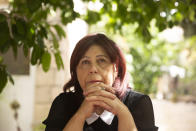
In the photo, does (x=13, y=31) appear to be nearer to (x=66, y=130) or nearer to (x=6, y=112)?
(x=66, y=130)

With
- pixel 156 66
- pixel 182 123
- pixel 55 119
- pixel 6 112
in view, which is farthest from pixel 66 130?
pixel 156 66

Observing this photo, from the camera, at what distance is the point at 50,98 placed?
2986 millimetres

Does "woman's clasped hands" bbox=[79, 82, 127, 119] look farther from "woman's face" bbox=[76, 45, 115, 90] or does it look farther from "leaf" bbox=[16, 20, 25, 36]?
"leaf" bbox=[16, 20, 25, 36]

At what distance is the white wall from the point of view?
267 centimetres

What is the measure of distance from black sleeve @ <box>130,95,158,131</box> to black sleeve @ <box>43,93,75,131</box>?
23cm

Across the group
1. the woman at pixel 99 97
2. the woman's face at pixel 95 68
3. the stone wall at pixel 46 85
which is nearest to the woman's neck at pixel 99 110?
the woman at pixel 99 97

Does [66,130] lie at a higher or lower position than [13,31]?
lower

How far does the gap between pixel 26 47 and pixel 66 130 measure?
33cm

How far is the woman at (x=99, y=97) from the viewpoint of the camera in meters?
1.00

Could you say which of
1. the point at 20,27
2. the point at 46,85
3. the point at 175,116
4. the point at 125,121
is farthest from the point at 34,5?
the point at 175,116

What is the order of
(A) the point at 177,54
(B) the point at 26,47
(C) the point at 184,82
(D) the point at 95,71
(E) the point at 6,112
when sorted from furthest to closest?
(C) the point at 184,82, (A) the point at 177,54, (E) the point at 6,112, (B) the point at 26,47, (D) the point at 95,71

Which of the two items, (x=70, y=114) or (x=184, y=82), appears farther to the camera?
(x=184, y=82)

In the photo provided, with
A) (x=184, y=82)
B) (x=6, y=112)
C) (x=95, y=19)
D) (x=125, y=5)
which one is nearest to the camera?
(x=125, y=5)

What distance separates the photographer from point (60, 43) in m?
3.05
